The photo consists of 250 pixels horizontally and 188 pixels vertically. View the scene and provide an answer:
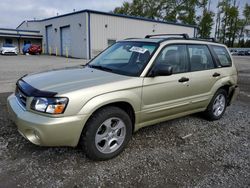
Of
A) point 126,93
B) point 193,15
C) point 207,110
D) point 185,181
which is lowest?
point 185,181

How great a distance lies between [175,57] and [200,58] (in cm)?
72

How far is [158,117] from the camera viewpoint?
3.47m

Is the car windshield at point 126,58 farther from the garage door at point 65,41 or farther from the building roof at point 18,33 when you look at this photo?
the building roof at point 18,33

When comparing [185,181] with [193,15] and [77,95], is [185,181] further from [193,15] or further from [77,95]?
[193,15]

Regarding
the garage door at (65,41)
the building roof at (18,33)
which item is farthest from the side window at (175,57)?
the building roof at (18,33)

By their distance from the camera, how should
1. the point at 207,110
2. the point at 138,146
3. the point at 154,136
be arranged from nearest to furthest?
the point at 138,146
the point at 154,136
the point at 207,110

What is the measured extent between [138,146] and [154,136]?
0.50 m

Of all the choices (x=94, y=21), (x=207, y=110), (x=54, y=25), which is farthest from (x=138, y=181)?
(x=54, y=25)

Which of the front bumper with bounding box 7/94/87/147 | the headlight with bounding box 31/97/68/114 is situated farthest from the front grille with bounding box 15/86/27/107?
the headlight with bounding box 31/97/68/114

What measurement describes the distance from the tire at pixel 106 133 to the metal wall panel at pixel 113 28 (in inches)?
856

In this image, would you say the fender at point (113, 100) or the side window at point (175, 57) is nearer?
the fender at point (113, 100)

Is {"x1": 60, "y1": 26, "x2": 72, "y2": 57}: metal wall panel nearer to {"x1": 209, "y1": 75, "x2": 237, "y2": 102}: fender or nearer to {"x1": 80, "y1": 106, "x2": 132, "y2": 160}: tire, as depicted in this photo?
{"x1": 209, "y1": 75, "x2": 237, "y2": 102}: fender

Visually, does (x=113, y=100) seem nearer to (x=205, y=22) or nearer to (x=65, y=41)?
(x=65, y=41)

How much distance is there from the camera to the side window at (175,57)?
346 cm
